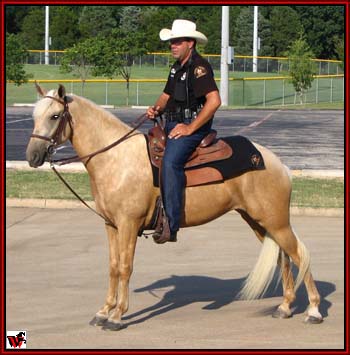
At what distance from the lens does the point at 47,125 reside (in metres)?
8.92

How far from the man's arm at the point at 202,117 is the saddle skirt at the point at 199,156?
0.81 ft

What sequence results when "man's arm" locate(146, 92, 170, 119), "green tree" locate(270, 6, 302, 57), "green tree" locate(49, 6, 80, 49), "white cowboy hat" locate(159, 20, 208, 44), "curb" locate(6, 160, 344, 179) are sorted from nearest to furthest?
"white cowboy hat" locate(159, 20, 208, 44), "man's arm" locate(146, 92, 170, 119), "curb" locate(6, 160, 344, 179), "green tree" locate(49, 6, 80, 49), "green tree" locate(270, 6, 302, 57)

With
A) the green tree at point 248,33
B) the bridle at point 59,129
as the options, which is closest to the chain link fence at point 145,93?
the green tree at point 248,33

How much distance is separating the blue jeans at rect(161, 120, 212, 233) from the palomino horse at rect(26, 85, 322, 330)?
201mm

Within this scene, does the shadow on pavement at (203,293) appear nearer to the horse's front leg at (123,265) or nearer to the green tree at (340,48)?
the horse's front leg at (123,265)

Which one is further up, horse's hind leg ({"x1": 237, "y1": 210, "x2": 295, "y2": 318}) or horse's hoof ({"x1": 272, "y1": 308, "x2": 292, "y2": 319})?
horse's hind leg ({"x1": 237, "y1": 210, "x2": 295, "y2": 318})

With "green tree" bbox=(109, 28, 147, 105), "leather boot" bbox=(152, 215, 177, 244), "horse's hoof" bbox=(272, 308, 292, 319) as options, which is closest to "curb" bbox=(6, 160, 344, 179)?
"horse's hoof" bbox=(272, 308, 292, 319)

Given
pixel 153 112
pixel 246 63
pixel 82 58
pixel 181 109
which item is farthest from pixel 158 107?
pixel 246 63

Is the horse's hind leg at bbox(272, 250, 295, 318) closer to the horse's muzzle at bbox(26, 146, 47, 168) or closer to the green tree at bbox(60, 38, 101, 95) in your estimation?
the horse's muzzle at bbox(26, 146, 47, 168)

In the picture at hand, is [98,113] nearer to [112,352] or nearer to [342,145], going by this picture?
[112,352]

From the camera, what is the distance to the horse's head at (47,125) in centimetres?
884

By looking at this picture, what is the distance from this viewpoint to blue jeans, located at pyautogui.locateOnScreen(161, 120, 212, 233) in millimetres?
9078

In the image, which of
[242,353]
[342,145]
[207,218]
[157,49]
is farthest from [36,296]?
[157,49]

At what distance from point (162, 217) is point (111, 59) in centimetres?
4181
